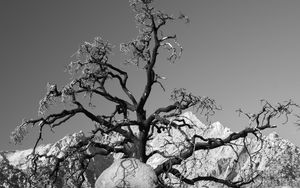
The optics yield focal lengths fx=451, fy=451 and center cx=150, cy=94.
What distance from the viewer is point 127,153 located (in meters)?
20.9

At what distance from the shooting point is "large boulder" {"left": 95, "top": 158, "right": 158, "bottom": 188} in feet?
56.9

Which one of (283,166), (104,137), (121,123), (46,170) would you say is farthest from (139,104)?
(283,166)

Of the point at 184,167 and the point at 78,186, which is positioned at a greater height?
the point at 78,186

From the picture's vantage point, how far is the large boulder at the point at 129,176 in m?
17.3

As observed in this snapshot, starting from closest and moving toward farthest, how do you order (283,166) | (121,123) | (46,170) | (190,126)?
(121,123), (190,126), (46,170), (283,166)

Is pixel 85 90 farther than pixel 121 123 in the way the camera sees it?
Yes

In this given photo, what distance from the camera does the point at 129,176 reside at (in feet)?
57.2

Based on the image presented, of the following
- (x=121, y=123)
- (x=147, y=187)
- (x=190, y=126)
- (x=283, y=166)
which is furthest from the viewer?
(x=283, y=166)

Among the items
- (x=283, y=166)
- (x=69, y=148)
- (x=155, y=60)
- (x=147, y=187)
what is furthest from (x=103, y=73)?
(x=283, y=166)

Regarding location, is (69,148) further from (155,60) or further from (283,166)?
(283,166)

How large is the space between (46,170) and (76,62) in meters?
5.79

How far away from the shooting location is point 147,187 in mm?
17438

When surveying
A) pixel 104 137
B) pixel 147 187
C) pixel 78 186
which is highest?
pixel 104 137

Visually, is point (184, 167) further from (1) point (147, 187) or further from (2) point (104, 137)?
(2) point (104, 137)
